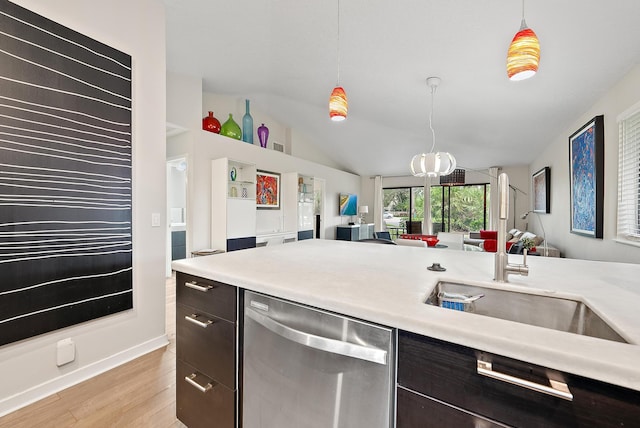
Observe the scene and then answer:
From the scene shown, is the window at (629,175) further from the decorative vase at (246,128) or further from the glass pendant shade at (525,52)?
the decorative vase at (246,128)

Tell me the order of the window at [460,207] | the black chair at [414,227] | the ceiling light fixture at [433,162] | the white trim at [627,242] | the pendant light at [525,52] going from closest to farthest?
the pendant light at [525,52], the white trim at [627,242], the ceiling light fixture at [433,162], the window at [460,207], the black chair at [414,227]

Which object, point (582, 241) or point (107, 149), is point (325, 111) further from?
point (582, 241)

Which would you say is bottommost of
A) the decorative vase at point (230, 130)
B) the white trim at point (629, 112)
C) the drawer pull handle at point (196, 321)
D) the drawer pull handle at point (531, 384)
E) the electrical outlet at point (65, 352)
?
the electrical outlet at point (65, 352)

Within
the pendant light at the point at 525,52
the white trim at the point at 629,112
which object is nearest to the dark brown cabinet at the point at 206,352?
the pendant light at the point at 525,52

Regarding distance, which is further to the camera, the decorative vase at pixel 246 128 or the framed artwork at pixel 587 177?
the decorative vase at pixel 246 128

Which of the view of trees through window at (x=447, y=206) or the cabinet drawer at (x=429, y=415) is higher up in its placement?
the view of trees through window at (x=447, y=206)

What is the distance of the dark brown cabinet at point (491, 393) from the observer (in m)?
0.51

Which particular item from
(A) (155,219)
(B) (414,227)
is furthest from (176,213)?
(B) (414,227)

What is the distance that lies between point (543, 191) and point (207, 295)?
5.67 meters

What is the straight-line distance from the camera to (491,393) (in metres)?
0.61

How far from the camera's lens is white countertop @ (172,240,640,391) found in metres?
0.54

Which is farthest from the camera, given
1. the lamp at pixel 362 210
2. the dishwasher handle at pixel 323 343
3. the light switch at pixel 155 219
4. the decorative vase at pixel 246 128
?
the lamp at pixel 362 210

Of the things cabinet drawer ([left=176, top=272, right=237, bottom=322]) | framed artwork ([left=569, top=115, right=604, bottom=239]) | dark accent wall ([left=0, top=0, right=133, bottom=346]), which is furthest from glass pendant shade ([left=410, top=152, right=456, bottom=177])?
dark accent wall ([left=0, top=0, right=133, bottom=346])

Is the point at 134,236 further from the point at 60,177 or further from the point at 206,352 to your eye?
the point at 206,352
